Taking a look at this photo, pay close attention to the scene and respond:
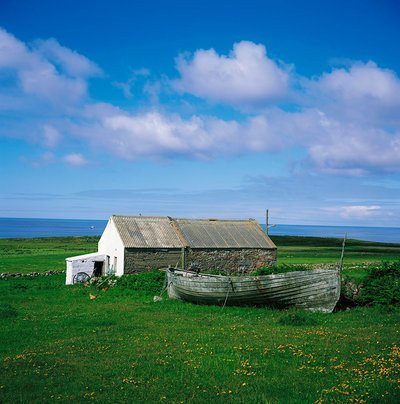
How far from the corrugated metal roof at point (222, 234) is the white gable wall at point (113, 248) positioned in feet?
20.1

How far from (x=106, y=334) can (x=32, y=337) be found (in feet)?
8.69

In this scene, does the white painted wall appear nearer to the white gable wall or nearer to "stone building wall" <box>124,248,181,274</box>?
the white gable wall

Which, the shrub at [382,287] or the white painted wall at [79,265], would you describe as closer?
the shrub at [382,287]

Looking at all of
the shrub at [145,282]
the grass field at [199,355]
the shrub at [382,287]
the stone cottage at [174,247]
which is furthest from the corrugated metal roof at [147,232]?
the shrub at [382,287]

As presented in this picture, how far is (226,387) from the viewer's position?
10961mm

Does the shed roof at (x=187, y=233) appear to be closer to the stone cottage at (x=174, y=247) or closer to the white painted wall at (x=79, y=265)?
the stone cottage at (x=174, y=247)

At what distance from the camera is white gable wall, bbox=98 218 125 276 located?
3934 centimetres

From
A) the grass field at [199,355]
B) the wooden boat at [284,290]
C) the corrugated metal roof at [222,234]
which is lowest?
the grass field at [199,355]

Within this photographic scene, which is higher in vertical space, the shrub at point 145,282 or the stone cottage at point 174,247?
the stone cottage at point 174,247

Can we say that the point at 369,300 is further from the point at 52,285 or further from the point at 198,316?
the point at 52,285

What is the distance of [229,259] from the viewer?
141ft

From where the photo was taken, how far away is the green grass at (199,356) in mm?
10570

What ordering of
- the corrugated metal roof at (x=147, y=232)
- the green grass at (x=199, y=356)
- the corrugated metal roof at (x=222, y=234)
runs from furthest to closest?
the corrugated metal roof at (x=222, y=234), the corrugated metal roof at (x=147, y=232), the green grass at (x=199, y=356)

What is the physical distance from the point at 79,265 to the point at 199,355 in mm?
27443
